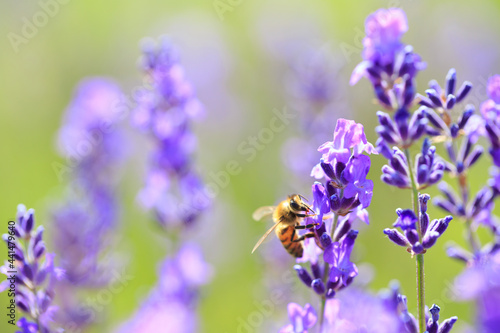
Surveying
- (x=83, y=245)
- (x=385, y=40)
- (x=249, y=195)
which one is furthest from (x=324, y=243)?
(x=249, y=195)

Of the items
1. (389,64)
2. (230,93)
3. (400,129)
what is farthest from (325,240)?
(230,93)

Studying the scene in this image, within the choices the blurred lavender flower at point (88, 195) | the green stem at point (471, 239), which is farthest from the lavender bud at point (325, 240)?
the blurred lavender flower at point (88, 195)

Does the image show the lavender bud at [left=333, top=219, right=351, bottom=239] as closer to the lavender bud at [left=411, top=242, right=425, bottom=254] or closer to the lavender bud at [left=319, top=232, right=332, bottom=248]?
the lavender bud at [left=319, top=232, right=332, bottom=248]

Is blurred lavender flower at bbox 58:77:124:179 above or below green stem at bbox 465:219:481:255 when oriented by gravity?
above

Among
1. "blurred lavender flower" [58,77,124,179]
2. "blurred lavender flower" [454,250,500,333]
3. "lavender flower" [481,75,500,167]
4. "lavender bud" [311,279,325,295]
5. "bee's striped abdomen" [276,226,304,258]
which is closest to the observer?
"blurred lavender flower" [454,250,500,333]

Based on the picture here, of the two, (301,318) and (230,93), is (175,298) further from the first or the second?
(230,93)

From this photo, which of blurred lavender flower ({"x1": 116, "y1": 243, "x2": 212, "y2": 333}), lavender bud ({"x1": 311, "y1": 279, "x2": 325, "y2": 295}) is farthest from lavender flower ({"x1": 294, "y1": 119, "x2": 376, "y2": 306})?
blurred lavender flower ({"x1": 116, "y1": 243, "x2": 212, "y2": 333})
